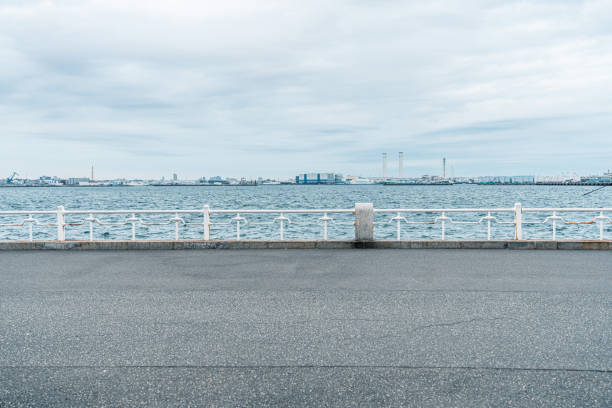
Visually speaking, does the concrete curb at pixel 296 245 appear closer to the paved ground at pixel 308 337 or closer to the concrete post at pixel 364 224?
the concrete post at pixel 364 224

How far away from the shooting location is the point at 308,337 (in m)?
5.77

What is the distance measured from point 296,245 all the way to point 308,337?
9401mm

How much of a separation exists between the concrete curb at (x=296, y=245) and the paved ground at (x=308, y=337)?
4180 mm

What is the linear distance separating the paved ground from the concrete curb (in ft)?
13.7

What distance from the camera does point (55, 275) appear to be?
10305mm

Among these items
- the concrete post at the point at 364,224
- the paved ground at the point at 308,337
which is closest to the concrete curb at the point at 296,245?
the concrete post at the point at 364,224

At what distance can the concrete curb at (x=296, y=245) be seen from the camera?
1476 centimetres

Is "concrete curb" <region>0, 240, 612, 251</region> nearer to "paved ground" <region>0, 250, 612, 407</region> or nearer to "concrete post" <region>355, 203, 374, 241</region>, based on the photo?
"concrete post" <region>355, 203, 374, 241</region>

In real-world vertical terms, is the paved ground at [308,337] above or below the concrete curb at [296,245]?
below

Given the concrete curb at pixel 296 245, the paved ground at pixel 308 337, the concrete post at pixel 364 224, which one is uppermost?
the concrete post at pixel 364 224

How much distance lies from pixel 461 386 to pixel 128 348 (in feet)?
11.9

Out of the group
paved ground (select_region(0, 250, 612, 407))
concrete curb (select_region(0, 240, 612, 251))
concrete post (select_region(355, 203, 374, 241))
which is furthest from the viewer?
concrete post (select_region(355, 203, 374, 241))

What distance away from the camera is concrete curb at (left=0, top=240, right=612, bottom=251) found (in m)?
14.8

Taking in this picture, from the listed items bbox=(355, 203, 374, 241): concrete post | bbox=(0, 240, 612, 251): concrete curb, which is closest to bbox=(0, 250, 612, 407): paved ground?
bbox=(0, 240, 612, 251): concrete curb
